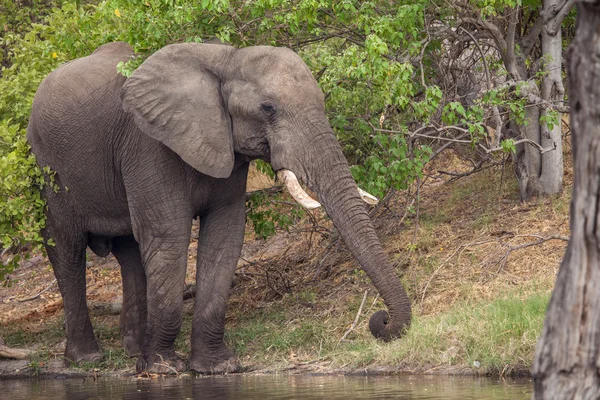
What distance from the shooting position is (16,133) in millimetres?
11984

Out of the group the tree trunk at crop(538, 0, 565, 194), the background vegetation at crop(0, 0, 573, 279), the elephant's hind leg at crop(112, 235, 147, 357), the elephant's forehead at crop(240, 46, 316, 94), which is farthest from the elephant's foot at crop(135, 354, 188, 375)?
the tree trunk at crop(538, 0, 565, 194)

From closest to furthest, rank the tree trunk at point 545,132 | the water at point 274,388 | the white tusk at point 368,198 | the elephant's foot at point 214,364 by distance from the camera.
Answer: the water at point 274,388 < the white tusk at point 368,198 < the elephant's foot at point 214,364 < the tree trunk at point 545,132

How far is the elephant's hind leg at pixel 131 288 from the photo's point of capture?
38.0ft

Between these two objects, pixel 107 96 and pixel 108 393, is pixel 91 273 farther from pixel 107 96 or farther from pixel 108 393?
pixel 108 393

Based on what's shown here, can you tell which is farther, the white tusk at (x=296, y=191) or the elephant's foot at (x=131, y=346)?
the elephant's foot at (x=131, y=346)

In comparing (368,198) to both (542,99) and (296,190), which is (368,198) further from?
(542,99)

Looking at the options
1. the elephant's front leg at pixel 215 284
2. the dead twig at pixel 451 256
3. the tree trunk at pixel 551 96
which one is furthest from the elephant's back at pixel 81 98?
the tree trunk at pixel 551 96

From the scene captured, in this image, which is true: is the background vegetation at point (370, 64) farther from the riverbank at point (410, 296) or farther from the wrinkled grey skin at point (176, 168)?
the riverbank at point (410, 296)

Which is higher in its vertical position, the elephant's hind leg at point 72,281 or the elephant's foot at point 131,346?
the elephant's hind leg at point 72,281

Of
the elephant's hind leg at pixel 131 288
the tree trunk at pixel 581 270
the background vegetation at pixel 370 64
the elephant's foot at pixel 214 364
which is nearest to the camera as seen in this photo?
the tree trunk at pixel 581 270

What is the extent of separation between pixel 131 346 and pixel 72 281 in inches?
35.6

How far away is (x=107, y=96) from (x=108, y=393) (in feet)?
9.91

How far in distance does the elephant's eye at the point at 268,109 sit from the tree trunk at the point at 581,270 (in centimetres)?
571

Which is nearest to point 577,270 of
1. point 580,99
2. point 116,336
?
point 580,99
